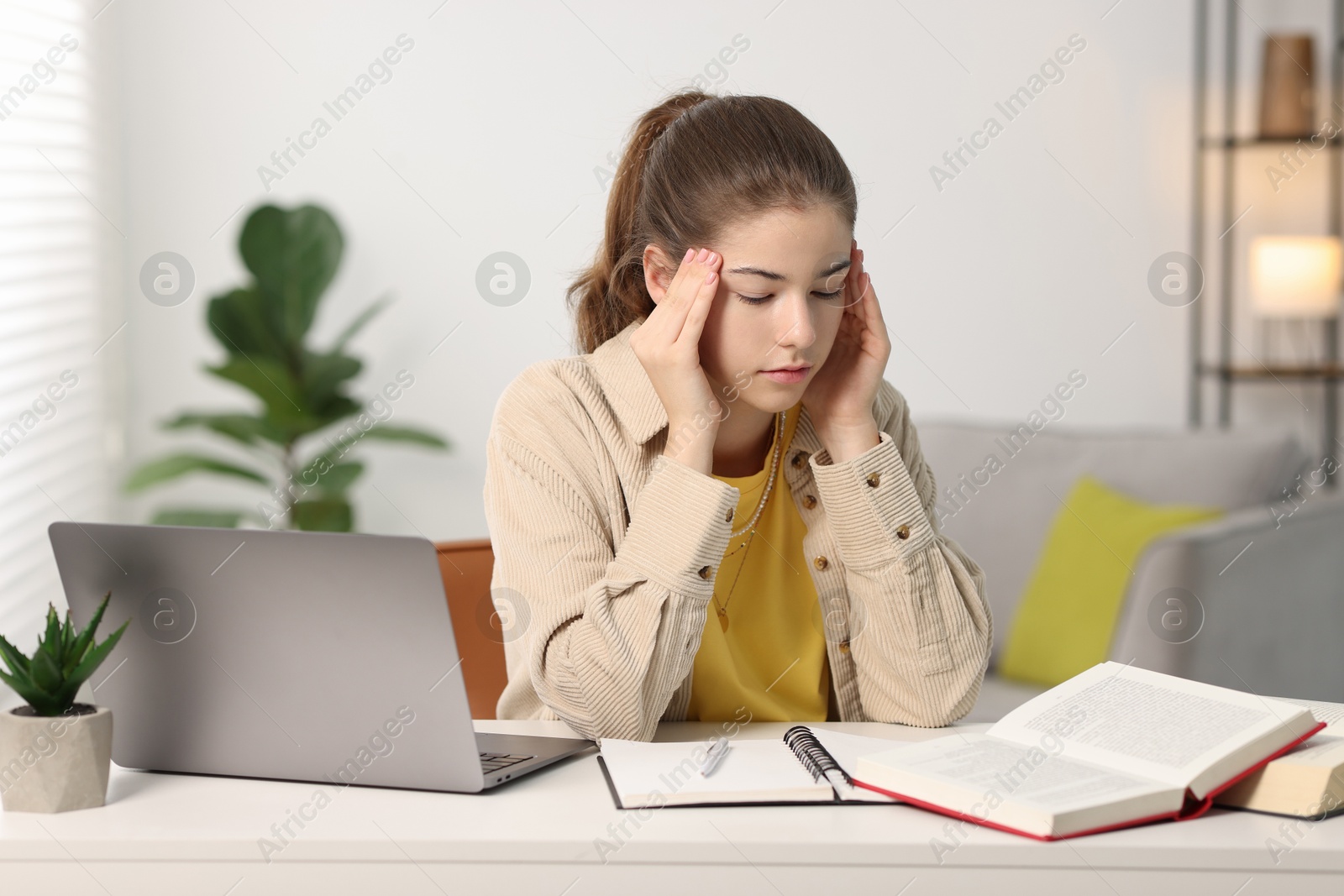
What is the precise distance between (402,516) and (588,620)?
2181 mm

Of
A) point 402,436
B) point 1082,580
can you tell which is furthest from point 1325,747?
point 402,436

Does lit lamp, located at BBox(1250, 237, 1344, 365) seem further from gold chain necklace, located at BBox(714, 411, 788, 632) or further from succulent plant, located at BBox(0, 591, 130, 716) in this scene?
succulent plant, located at BBox(0, 591, 130, 716)

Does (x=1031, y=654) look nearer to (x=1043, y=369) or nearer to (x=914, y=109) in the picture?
(x=1043, y=369)

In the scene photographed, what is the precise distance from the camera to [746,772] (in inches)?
38.1

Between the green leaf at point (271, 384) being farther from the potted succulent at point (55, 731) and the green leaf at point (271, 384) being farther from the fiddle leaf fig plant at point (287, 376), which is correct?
the potted succulent at point (55, 731)

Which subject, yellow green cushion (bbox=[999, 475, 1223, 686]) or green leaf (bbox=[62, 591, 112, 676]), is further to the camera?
yellow green cushion (bbox=[999, 475, 1223, 686])

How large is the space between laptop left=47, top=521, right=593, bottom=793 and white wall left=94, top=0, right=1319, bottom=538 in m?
2.15

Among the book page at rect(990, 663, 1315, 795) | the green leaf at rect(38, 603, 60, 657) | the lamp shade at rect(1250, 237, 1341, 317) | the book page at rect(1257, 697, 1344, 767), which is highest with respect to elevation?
the lamp shade at rect(1250, 237, 1341, 317)

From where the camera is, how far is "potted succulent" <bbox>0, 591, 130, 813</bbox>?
Result: 35.3 inches

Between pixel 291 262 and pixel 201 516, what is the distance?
27.7 inches

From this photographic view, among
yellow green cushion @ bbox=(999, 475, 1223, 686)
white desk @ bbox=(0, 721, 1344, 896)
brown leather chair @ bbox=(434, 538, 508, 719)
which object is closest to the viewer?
white desk @ bbox=(0, 721, 1344, 896)

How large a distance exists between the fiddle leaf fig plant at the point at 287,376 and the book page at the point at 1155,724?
86.4 inches

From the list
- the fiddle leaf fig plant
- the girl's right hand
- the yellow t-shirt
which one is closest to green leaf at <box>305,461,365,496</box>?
the fiddle leaf fig plant

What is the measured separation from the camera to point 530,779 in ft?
3.24
